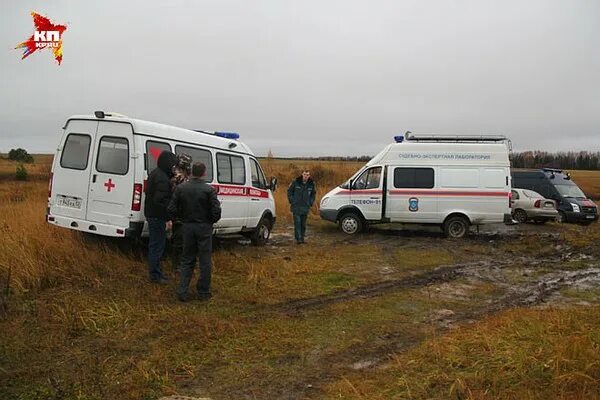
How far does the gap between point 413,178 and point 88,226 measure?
850 cm

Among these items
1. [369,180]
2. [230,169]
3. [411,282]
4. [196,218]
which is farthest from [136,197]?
[369,180]

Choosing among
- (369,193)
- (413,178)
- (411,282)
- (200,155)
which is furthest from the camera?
(369,193)

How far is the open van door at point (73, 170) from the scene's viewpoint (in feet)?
25.1

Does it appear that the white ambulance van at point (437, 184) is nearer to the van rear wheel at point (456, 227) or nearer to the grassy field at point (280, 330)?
the van rear wheel at point (456, 227)

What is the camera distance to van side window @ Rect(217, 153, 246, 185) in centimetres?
946

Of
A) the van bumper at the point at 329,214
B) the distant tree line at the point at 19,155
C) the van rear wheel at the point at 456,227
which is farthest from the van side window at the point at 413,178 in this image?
the distant tree line at the point at 19,155

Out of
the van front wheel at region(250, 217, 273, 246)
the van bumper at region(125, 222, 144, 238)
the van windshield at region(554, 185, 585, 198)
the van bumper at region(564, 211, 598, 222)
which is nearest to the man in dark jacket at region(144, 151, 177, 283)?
the van bumper at region(125, 222, 144, 238)

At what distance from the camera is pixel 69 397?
12.2 feet

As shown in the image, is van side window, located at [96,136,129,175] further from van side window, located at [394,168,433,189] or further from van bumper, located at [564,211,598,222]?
van bumper, located at [564,211,598,222]

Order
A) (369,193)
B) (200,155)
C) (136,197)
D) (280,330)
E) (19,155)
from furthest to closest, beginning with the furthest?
(19,155) < (369,193) < (200,155) < (136,197) < (280,330)

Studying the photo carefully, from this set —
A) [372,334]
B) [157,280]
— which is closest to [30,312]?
[157,280]

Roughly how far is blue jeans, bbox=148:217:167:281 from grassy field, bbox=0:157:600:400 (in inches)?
10.0

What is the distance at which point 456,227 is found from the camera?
13.3 meters

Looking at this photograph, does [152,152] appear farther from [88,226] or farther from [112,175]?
[88,226]
